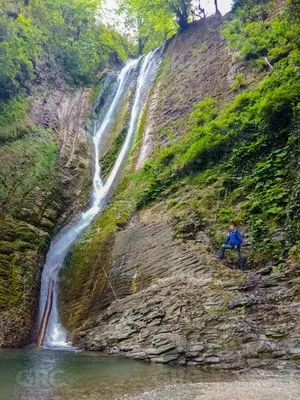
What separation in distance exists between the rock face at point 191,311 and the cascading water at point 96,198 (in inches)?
67.7

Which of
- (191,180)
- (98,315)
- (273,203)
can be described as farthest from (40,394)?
(191,180)

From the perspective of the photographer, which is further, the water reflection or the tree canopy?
the tree canopy

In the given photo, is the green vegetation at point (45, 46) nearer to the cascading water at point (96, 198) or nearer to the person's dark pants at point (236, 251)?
the cascading water at point (96, 198)

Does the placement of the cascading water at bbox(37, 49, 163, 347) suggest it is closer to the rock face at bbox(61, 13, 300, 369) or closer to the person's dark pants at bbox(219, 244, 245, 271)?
the rock face at bbox(61, 13, 300, 369)

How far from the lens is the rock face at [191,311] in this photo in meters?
7.82

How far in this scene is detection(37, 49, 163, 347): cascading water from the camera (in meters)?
12.8

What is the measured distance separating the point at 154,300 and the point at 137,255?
101 inches

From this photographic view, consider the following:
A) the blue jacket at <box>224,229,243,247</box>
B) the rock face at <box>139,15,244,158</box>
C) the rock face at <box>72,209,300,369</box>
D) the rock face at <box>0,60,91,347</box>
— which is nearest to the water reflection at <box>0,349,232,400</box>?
the rock face at <box>72,209,300,369</box>

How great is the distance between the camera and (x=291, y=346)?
7332 millimetres

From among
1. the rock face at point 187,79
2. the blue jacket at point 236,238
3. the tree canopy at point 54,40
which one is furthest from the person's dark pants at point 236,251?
the tree canopy at point 54,40

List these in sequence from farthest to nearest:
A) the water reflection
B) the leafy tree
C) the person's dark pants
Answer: the leafy tree, the person's dark pants, the water reflection

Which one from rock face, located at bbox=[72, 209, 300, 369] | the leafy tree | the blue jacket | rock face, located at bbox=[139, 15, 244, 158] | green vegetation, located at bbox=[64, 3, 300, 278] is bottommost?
rock face, located at bbox=[72, 209, 300, 369]

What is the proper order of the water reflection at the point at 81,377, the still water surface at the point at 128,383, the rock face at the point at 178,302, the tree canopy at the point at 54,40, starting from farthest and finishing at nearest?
the tree canopy at the point at 54,40 < the rock face at the point at 178,302 < the water reflection at the point at 81,377 < the still water surface at the point at 128,383

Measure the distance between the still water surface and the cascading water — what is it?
3.71 m
